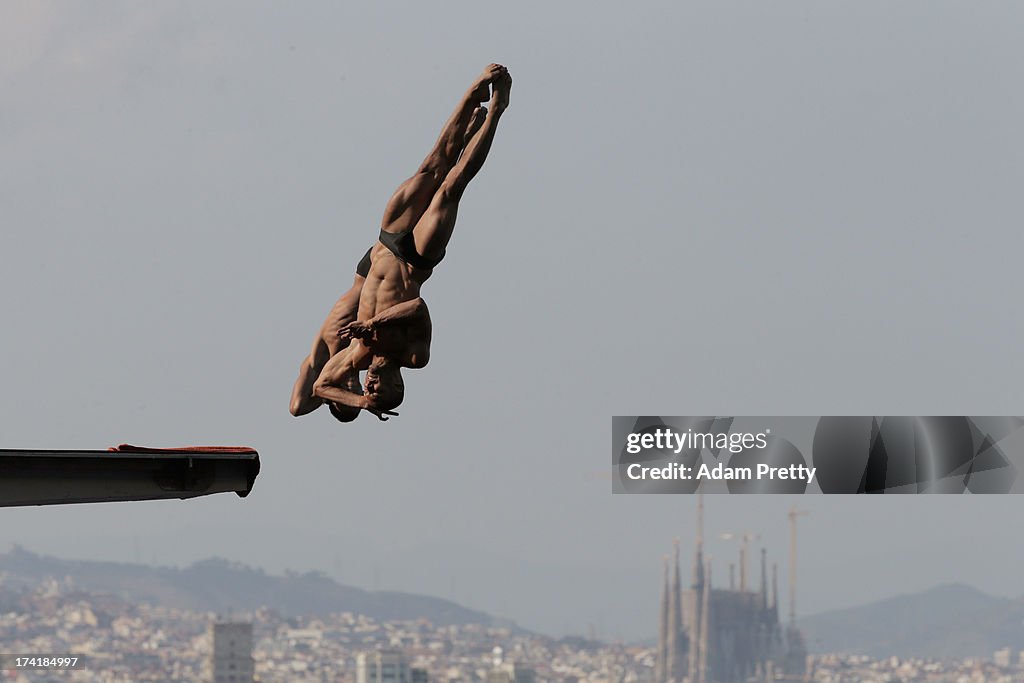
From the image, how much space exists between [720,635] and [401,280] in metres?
177

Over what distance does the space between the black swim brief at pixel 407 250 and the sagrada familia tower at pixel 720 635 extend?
16725cm

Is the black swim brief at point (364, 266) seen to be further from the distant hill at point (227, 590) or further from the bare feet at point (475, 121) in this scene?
the distant hill at point (227, 590)

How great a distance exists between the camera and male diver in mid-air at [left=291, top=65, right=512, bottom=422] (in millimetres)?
15422

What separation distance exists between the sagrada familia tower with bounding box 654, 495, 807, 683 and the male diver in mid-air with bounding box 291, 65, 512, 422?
167135 mm

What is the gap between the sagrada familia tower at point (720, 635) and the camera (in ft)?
→ 609

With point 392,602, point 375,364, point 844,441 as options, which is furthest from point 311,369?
point 392,602

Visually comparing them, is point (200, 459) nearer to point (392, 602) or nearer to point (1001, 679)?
point (392, 602)

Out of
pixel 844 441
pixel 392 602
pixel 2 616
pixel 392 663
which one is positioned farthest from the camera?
pixel 392 602

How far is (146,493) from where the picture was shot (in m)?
14.3

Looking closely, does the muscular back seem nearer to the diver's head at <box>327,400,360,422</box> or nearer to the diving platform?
the diver's head at <box>327,400,360,422</box>

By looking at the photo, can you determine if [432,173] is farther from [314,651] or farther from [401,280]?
[314,651]

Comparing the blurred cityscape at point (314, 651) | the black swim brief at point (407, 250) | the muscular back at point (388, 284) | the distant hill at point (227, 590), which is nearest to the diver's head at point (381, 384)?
the muscular back at point (388, 284)

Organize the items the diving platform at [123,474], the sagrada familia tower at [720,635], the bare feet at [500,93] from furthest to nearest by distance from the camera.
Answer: the sagrada familia tower at [720,635], the bare feet at [500,93], the diving platform at [123,474]

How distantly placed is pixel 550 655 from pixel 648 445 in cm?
14874
